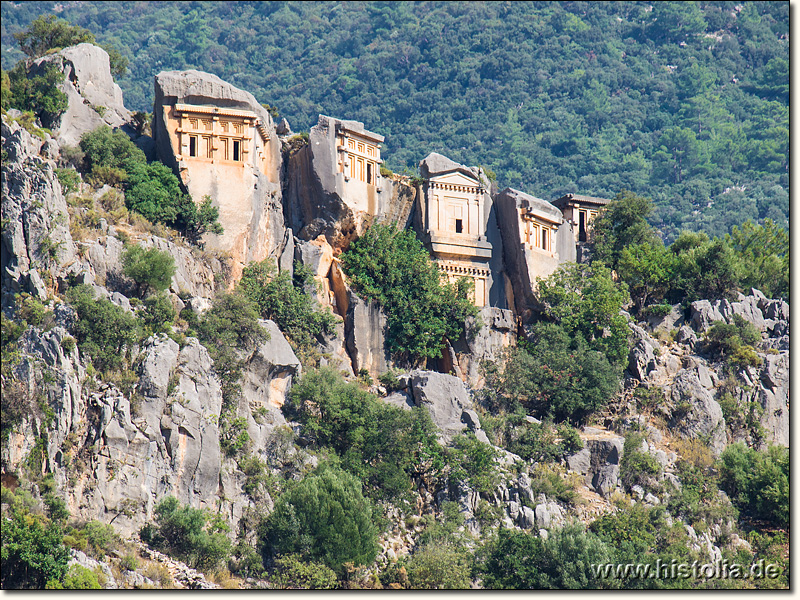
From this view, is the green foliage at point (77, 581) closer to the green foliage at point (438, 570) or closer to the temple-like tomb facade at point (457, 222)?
the green foliage at point (438, 570)

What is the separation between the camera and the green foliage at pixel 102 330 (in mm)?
48375

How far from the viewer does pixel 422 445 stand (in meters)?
54.1

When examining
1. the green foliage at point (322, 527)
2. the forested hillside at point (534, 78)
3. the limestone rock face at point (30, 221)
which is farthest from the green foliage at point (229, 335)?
the forested hillside at point (534, 78)

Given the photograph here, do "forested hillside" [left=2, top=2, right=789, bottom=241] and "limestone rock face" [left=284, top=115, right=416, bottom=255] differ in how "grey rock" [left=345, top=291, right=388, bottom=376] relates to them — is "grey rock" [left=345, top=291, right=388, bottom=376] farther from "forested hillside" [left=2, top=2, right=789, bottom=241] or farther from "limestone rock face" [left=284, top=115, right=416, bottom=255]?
"forested hillside" [left=2, top=2, right=789, bottom=241]

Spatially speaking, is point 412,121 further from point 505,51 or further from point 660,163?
point 660,163

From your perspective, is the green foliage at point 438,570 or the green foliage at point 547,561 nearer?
the green foliage at point 438,570

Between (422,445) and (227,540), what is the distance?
10.0m

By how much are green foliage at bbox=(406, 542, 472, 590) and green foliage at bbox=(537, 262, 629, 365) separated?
1625 cm

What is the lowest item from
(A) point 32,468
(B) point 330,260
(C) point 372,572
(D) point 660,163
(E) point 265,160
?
(C) point 372,572

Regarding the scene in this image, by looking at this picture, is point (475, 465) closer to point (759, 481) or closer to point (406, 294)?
point (406, 294)

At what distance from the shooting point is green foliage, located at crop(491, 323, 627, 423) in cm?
5975

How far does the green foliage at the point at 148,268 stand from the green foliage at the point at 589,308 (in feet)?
62.4

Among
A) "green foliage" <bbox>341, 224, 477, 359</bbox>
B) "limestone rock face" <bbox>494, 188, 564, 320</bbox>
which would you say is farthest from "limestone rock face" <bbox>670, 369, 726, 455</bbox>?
"green foliage" <bbox>341, 224, 477, 359</bbox>

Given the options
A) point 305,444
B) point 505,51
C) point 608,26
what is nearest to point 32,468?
point 305,444
